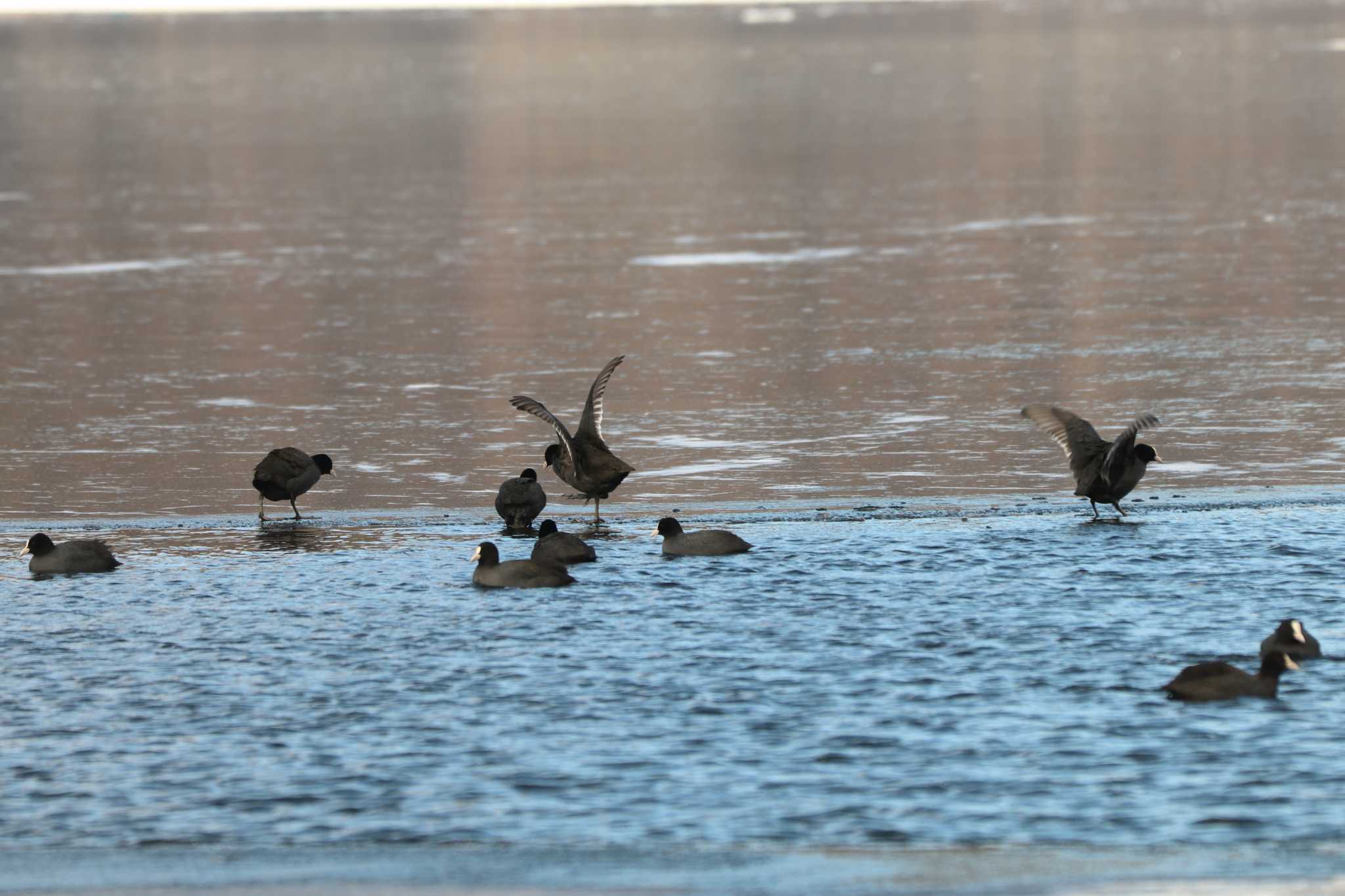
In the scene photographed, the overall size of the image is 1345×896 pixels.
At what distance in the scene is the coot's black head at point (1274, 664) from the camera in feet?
34.0

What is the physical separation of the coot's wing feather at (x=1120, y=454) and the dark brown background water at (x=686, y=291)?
65.9 inches

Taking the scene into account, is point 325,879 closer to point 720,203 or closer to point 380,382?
point 380,382

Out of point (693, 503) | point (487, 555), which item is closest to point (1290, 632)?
point (487, 555)

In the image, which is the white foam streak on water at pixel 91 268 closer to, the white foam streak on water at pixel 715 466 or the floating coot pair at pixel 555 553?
the white foam streak on water at pixel 715 466

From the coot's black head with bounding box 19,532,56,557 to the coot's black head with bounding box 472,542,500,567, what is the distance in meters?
2.90

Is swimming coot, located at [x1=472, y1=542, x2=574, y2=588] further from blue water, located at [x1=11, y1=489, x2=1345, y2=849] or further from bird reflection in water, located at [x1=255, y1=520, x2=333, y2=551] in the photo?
bird reflection in water, located at [x1=255, y1=520, x2=333, y2=551]

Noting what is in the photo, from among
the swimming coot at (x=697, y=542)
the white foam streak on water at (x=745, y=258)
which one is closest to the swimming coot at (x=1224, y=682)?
the swimming coot at (x=697, y=542)

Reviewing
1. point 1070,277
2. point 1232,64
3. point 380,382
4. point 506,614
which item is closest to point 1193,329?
point 1070,277

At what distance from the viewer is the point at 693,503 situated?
15797mm

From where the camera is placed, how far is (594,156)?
160 feet

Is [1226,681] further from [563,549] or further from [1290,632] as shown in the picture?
[563,549]

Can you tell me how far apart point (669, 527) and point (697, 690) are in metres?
2.93

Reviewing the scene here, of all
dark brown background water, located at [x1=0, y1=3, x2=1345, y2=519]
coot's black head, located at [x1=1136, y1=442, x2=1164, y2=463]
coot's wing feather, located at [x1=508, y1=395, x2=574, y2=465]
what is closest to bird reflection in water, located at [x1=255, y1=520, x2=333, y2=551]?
dark brown background water, located at [x1=0, y1=3, x2=1345, y2=519]

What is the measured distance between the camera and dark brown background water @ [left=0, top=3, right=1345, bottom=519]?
17859mm
